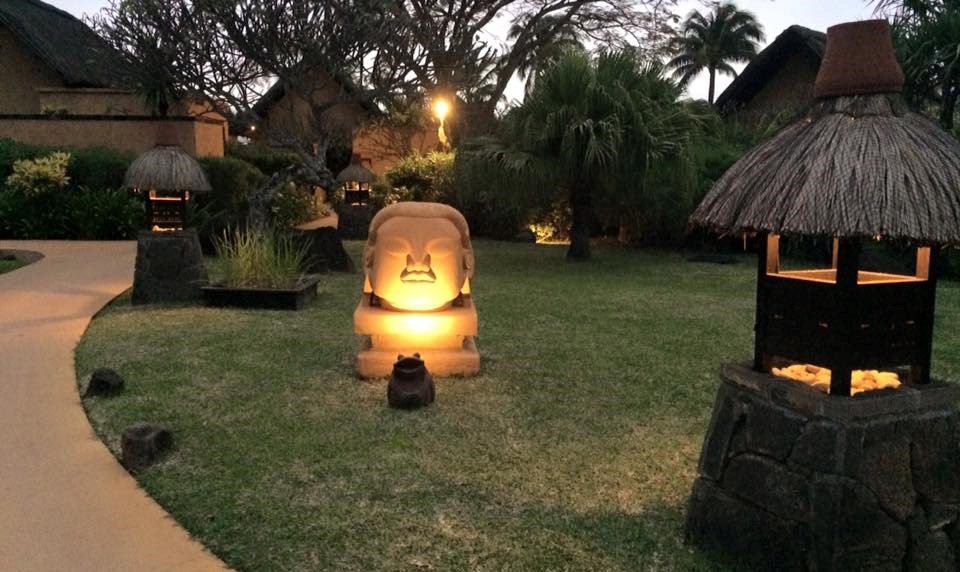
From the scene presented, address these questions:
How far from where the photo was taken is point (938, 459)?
2881mm

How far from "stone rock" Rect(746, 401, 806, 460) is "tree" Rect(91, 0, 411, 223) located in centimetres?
1040

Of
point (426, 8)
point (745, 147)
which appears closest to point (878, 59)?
point (745, 147)

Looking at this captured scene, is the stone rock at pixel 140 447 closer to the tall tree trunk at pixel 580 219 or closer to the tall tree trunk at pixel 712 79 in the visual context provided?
the tall tree trunk at pixel 580 219

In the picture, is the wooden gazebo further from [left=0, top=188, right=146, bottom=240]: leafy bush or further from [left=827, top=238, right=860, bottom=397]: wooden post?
[left=0, top=188, right=146, bottom=240]: leafy bush

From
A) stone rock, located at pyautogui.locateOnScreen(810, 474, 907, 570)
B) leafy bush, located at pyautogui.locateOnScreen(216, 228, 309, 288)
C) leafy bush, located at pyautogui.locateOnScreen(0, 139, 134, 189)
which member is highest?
leafy bush, located at pyautogui.locateOnScreen(0, 139, 134, 189)

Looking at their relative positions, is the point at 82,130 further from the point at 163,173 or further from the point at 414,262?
the point at 414,262

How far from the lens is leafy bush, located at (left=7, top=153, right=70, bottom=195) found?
47.9 ft

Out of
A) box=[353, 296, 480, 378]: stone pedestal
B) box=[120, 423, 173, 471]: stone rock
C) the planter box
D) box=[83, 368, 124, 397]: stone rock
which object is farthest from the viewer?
the planter box

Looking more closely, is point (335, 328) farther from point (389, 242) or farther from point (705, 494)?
point (705, 494)

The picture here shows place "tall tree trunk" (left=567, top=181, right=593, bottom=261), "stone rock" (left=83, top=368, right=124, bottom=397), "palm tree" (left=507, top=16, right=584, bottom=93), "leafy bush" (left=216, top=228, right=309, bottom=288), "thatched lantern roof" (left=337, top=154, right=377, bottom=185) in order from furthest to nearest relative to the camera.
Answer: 1. "palm tree" (left=507, top=16, right=584, bottom=93)
2. "thatched lantern roof" (left=337, top=154, right=377, bottom=185)
3. "tall tree trunk" (left=567, top=181, right=593, bottom=261)
4. "leafy bush" (left=216, top=228, right=309, bottom=288)
5. "stone rock" (left=83, top=368, right=124, bottom=397)

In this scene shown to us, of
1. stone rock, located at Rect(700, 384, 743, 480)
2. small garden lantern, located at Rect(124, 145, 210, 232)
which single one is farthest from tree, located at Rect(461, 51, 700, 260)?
stone rock, located at Rect(700, 384, 743, 480)

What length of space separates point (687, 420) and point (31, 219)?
14.8m

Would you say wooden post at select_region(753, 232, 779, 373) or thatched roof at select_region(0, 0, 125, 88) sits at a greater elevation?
thatched roof at select_region(0, 0, 125, 88)

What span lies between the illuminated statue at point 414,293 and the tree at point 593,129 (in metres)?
6.42
